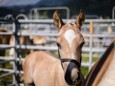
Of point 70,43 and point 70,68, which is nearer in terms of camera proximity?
point 70,68

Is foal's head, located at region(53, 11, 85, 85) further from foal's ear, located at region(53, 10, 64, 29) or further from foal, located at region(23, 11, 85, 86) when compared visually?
foal's ear, located at region(53, 10, 64, 29)

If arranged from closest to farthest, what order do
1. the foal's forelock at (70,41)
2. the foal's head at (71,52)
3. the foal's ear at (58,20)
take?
the foal's head at (71,52) < the foal's forelock at (70,41) < the foal's ear at (58,20)

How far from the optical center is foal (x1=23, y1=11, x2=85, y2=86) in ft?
8.39

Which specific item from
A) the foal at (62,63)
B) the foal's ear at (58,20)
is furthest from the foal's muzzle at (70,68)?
the foal's ear at (58,20)

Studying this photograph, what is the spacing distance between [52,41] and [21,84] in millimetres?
6391

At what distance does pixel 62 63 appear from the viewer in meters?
2.73

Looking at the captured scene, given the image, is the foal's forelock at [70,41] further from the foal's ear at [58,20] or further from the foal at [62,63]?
the foal's ear at [58,20]

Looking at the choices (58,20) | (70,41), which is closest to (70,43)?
(70,41)

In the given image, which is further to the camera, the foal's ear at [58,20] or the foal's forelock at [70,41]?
the foal's ear at [58,20]

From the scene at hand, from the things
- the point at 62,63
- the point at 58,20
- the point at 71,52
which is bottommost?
the point at 62,63

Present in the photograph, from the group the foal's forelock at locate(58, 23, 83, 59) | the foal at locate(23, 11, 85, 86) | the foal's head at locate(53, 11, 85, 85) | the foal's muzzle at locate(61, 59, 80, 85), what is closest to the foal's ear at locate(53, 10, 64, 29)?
the foal at locate(23, 11, 85, 86)

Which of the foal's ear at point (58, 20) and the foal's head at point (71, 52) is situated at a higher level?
the foal's ear at point (58, 20)

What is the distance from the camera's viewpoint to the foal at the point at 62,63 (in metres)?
2.56

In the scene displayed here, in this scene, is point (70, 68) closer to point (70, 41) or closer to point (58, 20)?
point (70, 41)
